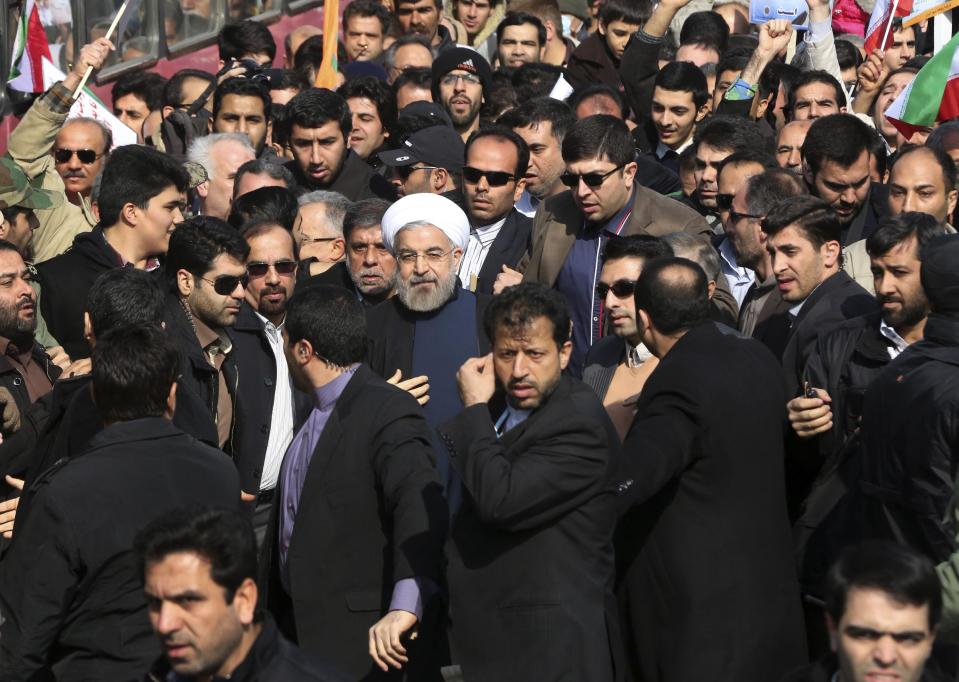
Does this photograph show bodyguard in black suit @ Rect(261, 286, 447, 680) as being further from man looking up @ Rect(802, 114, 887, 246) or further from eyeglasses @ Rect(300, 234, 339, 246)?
man looking up @ Rect(802, 114, 887, 246)

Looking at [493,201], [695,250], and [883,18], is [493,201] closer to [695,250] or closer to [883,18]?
[695,250]

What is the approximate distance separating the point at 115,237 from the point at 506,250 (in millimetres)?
1887

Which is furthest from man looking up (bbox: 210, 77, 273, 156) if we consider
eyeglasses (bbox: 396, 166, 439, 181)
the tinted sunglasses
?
eyeglasses (bbox: 396, 166, 439, 181)

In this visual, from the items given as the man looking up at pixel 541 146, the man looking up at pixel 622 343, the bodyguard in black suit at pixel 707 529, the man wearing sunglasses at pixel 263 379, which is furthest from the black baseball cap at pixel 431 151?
the bodyguard in black suit at pixel 707 529

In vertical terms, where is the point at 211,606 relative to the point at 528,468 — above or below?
above

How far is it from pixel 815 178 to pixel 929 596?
458 cm

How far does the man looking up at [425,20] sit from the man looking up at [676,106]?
13.6 ft

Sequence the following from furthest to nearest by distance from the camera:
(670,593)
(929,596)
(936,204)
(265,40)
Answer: (265,40), (936,204), (670,593), (929,596)

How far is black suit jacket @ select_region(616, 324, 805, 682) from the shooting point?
232 inches

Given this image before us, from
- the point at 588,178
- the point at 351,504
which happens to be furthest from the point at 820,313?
the point at 351,504

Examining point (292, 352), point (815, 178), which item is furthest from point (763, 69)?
→ point (292, 352)

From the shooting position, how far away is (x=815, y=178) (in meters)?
8.52

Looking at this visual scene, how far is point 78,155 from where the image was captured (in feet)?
32.9

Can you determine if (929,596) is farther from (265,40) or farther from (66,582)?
(265,40)
